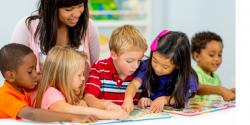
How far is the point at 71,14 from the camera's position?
1.77m

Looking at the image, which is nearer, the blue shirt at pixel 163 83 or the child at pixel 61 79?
the child at pixel 61 79

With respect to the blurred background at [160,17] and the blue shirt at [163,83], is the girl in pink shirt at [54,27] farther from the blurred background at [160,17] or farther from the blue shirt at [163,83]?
the blurred background at [160,17]

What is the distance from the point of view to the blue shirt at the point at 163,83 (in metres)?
1.74

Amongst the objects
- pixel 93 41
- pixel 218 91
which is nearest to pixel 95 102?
pixel 93 41

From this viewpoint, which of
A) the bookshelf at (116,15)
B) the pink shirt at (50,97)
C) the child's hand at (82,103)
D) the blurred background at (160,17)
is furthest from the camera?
the bookshelf at (116,15)

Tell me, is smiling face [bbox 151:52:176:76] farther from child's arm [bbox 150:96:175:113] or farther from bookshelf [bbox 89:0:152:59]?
bookshelf [bbox 89:0:152:59]

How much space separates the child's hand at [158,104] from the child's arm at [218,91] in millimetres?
342

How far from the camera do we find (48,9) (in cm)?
180

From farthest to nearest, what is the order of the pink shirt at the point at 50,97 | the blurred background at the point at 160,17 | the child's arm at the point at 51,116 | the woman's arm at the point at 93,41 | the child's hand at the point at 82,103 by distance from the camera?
the blurred background at the point at 160,17, the woman's arm at the point at 93,41, the child's hand at the point at 82,103, the pink shirt at the point at 50,97, the child's arm at the point at 51,116

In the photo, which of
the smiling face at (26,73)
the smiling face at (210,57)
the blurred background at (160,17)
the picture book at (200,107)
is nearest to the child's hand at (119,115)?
the picture book at (200,107)

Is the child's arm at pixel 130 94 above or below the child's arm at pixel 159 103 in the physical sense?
above

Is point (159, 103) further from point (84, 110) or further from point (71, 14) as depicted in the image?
point (71, 14)
